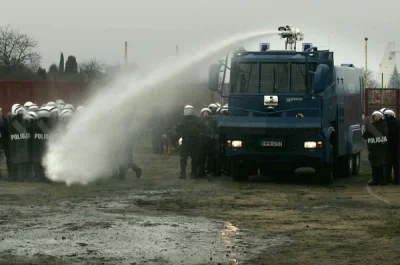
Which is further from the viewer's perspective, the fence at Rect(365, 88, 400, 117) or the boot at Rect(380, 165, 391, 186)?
the fence at Rect(365, 88, 400, 117)

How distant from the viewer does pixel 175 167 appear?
29609mm

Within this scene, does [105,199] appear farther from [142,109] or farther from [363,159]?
[363,159]

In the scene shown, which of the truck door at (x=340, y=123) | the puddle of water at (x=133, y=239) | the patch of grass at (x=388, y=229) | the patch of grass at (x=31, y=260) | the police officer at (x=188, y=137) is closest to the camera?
the patch of grass at (x=31, y=260)

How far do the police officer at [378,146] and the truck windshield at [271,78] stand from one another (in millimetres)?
1806

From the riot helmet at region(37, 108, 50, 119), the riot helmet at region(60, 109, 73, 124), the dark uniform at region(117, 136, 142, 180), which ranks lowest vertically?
the dark uniform at region(117, 136, 142, 180)

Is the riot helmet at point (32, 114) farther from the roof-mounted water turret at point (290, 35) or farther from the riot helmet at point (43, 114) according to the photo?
the roof-mounted water turret at point (290, 35)

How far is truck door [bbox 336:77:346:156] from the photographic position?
974 inches

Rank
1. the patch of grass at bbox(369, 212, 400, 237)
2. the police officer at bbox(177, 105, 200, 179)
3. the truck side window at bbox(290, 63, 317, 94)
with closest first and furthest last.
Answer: the patch of grass at bbox(369, 212, 400, 237) < the truck side window at bbox(290, 63, 317, 94) < the police officer at bbox(177, 105, 200, 179)

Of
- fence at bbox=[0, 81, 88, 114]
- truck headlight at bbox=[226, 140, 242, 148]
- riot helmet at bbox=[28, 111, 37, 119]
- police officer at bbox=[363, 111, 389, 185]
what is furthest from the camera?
fence at bbox=[0, 81, 88, 114]

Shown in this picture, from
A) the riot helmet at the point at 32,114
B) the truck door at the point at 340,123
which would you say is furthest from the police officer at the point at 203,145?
the riot helmet at the point at 32,114

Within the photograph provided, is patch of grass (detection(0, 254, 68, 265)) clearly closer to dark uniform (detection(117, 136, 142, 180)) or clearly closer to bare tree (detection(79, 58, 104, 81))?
dark uniform (detection(117, 136, 142, 180))

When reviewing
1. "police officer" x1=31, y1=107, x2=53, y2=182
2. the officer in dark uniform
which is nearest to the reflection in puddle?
the officer in dark uniform

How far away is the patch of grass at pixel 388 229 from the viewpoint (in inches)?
552

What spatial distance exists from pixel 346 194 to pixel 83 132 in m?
6.80
